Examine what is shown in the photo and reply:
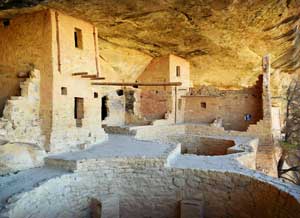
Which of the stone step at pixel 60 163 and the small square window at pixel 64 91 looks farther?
the small square window at pixel 64 91

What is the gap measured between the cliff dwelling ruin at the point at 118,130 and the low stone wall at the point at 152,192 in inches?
0.8

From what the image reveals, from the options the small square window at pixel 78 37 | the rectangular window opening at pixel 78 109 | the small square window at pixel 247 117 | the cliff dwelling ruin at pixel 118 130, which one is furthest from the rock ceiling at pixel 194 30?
the small square window at pixel 247 117

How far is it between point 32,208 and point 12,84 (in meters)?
3.69

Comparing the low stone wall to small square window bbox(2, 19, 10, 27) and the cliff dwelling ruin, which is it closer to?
the cliff dwelling ruin

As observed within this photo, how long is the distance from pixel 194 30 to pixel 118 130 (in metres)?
4.41

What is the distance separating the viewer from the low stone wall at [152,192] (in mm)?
4699

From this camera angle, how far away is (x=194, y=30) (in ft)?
30.4

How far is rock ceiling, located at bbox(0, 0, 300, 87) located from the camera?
23.2 ft

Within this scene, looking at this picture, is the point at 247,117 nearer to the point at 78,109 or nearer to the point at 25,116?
the point at 78,109

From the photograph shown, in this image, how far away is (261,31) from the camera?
31.2 ft

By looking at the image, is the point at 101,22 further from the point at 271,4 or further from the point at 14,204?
the point at 14,204

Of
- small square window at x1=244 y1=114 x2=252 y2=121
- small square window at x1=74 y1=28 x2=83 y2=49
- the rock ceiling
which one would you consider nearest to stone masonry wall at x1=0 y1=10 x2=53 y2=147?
the rock ceiling

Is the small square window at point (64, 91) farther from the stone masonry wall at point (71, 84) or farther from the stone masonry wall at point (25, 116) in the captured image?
the stone masonry wall at point (25, 116)

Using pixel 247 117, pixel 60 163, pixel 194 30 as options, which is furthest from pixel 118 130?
pixel 247 117
